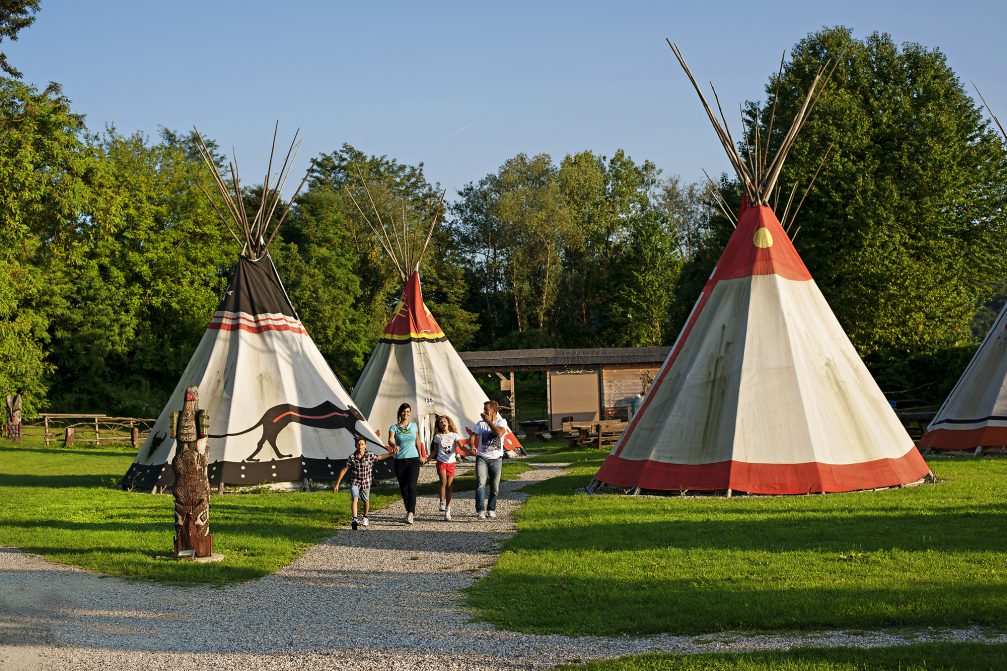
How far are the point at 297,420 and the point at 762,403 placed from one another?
8640 millimetres

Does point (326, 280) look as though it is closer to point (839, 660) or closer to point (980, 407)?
point (980, 407)

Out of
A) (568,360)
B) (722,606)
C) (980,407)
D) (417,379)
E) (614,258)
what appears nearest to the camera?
(722,606)

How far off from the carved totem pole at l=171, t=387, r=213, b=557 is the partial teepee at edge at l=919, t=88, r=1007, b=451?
14982mm

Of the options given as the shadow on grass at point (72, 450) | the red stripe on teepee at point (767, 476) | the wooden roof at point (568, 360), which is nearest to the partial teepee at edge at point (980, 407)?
the red stripe on teepee at point (767, 476)

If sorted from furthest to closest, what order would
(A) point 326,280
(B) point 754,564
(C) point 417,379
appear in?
(A) point 326,280 → (C) point 417,379 → (B) point 754,564

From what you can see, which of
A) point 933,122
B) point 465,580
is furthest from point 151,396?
point 465,580

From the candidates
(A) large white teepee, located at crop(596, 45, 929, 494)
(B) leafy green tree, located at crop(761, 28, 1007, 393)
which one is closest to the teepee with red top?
(A) large white teepee, located at crop(596, 45, 929, 494)

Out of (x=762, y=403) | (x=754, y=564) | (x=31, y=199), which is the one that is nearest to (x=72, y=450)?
(x=31, y=199)

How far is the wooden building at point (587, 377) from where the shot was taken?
3222 cm

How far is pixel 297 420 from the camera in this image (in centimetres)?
1816

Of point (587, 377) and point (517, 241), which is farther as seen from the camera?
point (517, 241)

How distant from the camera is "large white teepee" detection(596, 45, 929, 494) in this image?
1395 centimetres

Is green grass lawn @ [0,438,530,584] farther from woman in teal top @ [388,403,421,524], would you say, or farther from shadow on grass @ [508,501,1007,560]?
shadow on grass @ [508,501,1007,560]

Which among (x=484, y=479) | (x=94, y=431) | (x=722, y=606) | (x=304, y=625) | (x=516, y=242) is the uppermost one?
(x=516, y=242)
